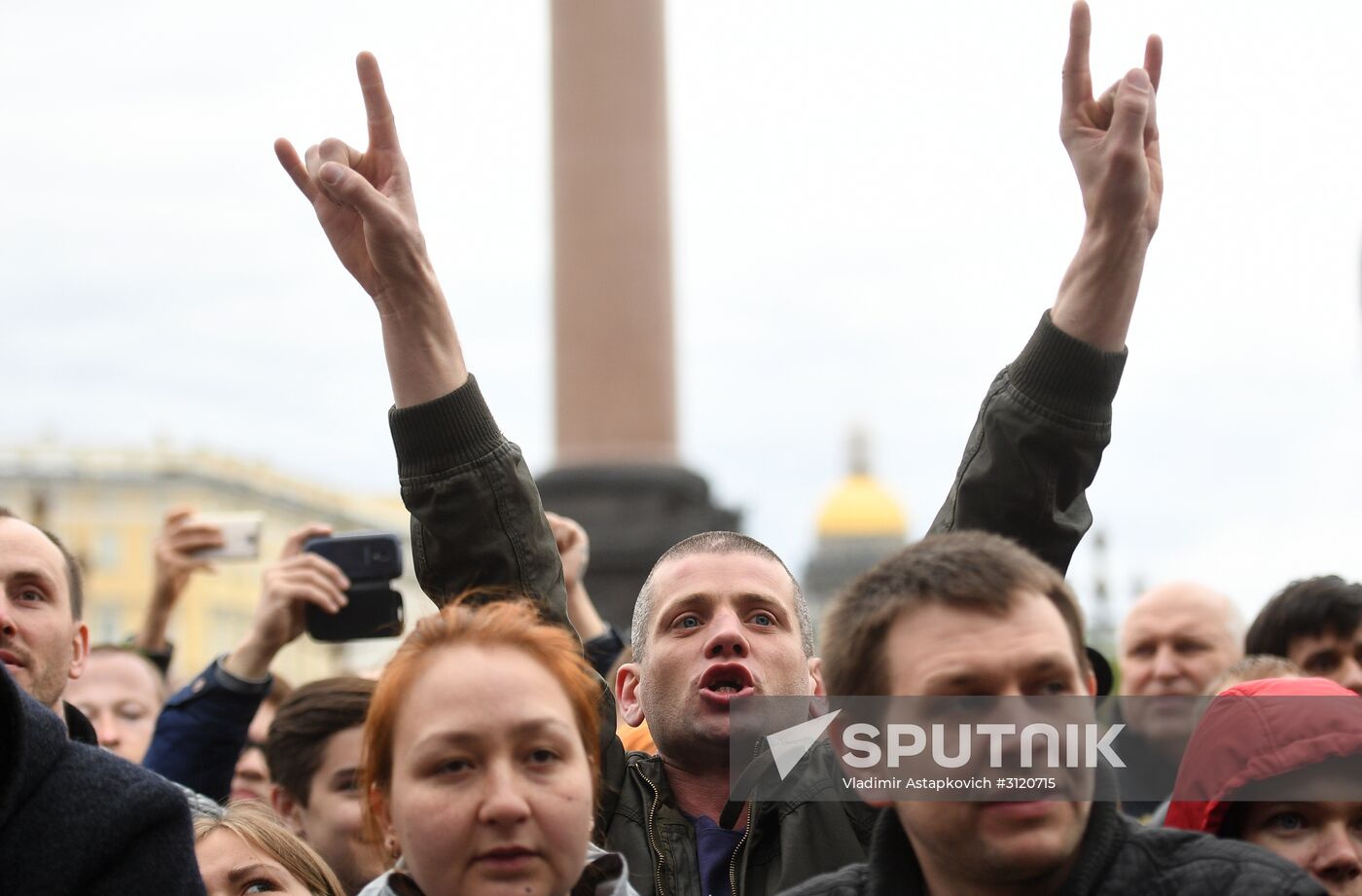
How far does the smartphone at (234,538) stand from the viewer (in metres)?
6.72

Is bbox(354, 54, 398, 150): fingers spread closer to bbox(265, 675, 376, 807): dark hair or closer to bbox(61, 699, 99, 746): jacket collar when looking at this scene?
bbox(61, 699, 99, 746): jacket collar

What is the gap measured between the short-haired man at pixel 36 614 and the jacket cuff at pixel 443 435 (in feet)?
2.47

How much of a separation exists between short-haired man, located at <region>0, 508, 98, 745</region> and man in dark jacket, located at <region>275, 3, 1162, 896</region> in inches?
28.0

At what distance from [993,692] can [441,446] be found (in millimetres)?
1522

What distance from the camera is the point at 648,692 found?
162 inches

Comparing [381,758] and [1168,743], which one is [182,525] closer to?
[1168,743]

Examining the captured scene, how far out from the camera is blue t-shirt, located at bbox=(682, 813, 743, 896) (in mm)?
3885

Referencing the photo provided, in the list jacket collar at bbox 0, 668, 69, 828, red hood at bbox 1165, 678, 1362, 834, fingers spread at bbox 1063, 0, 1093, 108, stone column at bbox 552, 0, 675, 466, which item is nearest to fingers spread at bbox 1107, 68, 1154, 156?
fingers spread at bbox 1063, 0, 1093, 108

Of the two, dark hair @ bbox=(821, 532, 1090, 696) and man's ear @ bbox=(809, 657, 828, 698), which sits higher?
dark hair @ bbox=(821, 532, 1090, 696)

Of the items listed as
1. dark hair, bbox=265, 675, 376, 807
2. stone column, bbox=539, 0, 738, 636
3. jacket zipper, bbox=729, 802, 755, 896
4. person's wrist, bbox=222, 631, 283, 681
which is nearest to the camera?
jacket zipper, bbox=729, 802, 755, 896

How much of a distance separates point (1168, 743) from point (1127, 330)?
179cm

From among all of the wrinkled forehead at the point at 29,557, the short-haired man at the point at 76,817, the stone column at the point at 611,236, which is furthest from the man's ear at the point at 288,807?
the stone column at the point at 611,236

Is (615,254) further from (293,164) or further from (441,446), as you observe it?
(441,446)

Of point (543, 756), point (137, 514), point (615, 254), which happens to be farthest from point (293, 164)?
A: point (137, 514)
